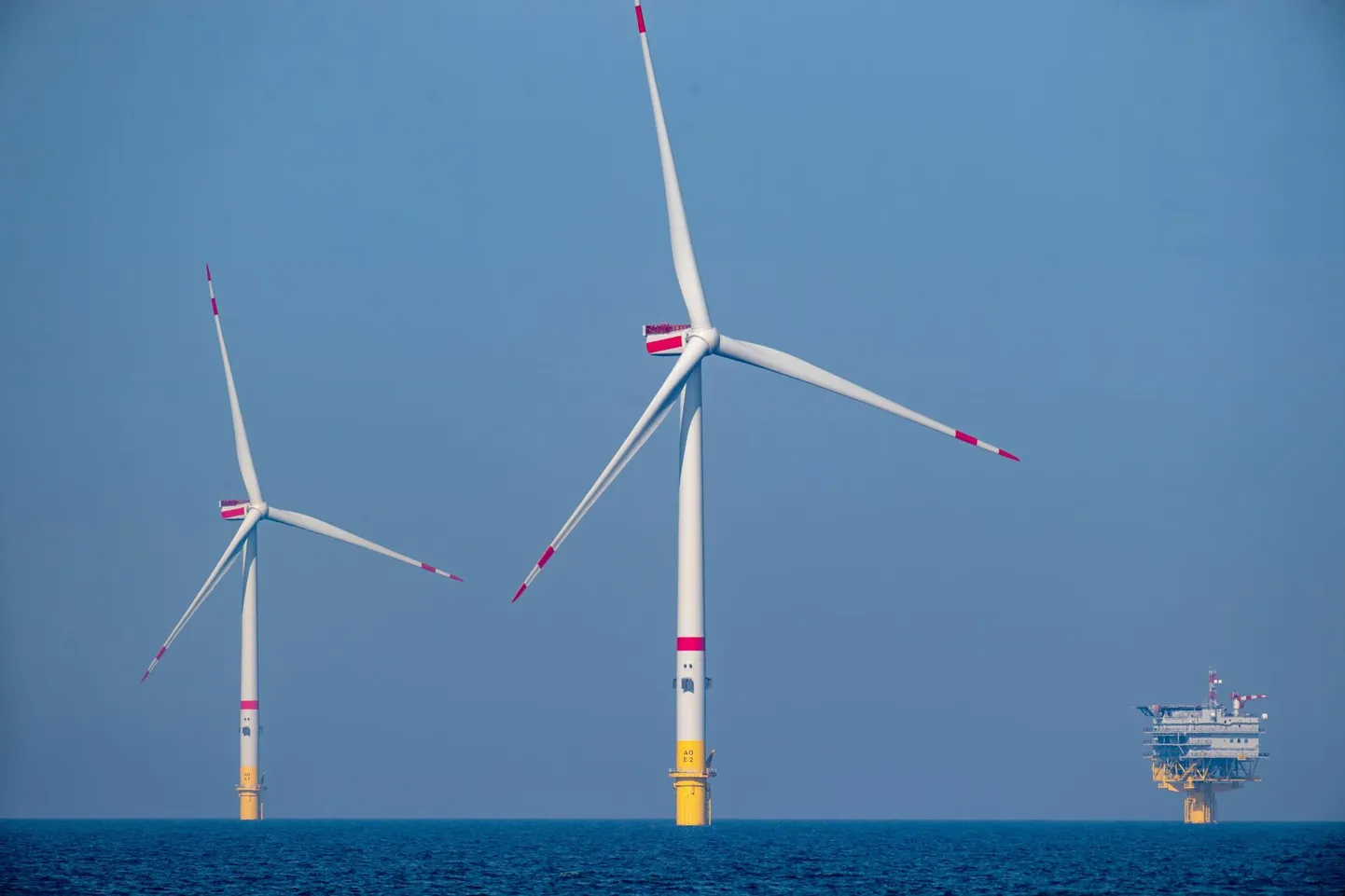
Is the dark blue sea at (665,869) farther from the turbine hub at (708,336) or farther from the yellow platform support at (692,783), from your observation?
the turbine hub at (708,336)

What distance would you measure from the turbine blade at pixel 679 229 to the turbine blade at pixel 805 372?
3.17 meters

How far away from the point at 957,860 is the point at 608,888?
5438cm

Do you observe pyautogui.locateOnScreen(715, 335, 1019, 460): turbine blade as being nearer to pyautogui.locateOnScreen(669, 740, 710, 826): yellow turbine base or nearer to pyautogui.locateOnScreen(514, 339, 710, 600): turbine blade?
pyautogui.locateOnScreen(514, 339, 710, 600): turbine blade

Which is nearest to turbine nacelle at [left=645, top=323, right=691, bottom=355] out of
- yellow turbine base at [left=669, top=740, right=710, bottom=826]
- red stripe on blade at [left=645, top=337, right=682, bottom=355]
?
red stripe on blade at [left=645, top=337, right=682, bottom=355]

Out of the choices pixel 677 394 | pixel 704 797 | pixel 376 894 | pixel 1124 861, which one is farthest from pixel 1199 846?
pixel 376 894

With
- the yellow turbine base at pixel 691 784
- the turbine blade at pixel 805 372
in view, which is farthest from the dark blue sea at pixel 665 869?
the turbine blade at pixel 805 372

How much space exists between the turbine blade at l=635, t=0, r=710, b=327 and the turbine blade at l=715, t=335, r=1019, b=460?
3.17m

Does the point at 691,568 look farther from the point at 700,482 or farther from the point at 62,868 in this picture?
the point at 62,868

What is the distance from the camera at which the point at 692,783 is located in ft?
468

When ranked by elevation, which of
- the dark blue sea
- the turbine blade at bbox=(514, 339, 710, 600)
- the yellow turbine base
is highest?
the turbine blade at bbox=(514, 339, 710, 600)

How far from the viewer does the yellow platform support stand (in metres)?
141

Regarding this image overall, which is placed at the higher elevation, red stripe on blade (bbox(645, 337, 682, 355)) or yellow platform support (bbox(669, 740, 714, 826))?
red stripe on blade (bbox(645, 337, 682, 355))

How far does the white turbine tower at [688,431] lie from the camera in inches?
5453

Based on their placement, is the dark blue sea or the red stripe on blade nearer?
the dark blue sea
